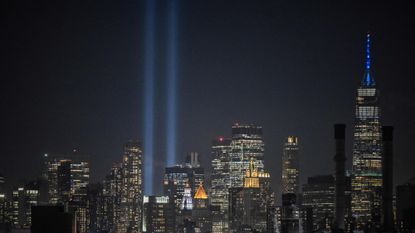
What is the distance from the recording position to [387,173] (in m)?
116

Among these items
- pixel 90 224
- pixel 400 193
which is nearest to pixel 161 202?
pixel 90 224

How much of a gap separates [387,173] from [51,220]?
175ft

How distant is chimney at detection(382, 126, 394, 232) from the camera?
115688 millimetres

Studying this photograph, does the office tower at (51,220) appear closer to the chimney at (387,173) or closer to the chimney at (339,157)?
the chimney at (387,173)

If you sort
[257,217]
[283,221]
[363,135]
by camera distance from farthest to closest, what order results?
[257,217] → [363,135] → [283,221]

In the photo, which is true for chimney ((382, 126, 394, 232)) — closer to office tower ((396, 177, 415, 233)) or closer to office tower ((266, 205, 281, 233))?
office tower ((396, 177, 415, 233))

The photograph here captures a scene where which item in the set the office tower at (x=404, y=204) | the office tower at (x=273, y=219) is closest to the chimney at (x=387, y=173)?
the office tower at (x=404, y=204)

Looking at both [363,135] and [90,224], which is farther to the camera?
[363,135]

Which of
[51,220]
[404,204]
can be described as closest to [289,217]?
[404,204]

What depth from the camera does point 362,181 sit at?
541ft

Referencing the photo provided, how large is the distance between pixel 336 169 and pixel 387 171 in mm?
11044

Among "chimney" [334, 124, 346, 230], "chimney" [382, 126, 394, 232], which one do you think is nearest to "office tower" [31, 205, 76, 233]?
"chimney" [382, 126, 394, 232]

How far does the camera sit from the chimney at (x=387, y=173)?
11569 centimetres

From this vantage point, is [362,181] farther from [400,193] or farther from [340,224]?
[340,224]
